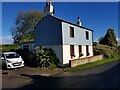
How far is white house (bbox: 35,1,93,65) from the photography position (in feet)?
75.7

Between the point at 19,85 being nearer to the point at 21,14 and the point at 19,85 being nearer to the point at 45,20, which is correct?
the point at 45,20

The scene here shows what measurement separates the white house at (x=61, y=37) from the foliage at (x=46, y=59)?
861 millimetres

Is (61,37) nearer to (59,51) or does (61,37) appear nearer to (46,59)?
(59,51)

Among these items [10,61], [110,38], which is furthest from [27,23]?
[10,61]

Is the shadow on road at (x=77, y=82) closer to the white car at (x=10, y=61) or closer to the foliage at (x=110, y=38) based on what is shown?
the white car at (x=10, y=61)

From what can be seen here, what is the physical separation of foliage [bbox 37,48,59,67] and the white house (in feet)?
2.82

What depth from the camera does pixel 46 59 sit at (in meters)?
20.8

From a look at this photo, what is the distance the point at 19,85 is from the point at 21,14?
2044 inches

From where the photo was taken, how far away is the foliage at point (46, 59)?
67.5ft

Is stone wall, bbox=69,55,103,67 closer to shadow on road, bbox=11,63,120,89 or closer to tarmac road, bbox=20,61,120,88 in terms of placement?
tarmac road, bbox=20,61,120,88

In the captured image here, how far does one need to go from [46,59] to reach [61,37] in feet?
11.7

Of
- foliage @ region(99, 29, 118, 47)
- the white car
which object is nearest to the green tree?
foliage @ region(99, 29, 118, 47)

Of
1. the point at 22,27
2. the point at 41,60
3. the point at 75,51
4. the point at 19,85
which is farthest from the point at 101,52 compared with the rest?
the point at 22,27

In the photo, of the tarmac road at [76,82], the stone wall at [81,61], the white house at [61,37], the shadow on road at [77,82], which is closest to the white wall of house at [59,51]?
the white house at [61,37]
